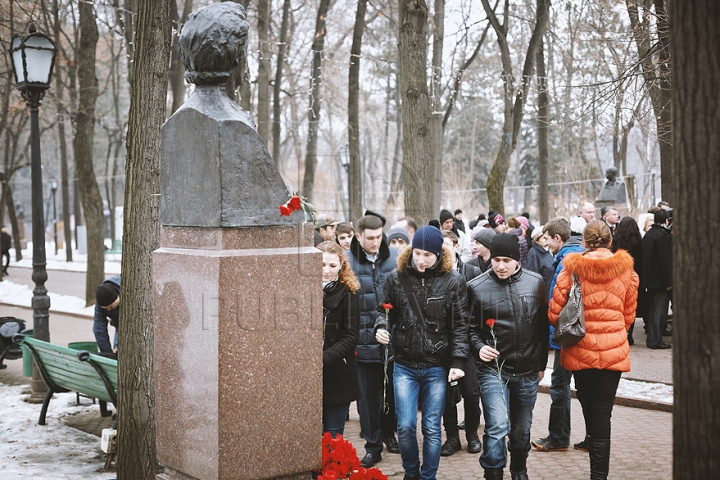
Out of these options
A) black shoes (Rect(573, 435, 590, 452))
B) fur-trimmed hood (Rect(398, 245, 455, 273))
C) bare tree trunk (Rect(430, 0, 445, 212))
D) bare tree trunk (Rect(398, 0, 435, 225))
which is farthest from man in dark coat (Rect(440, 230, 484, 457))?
bare tree trunk (Rect(430, 0, 445, 212))

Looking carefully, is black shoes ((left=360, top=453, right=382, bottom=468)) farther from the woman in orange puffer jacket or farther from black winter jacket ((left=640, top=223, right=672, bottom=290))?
black winter jacket ((left=640, top=223, right=672, bottom=290))

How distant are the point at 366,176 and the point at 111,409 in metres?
48.1

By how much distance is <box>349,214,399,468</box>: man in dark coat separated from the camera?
6.94 meters

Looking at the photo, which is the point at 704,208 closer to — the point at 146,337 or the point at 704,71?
the point at 704,71

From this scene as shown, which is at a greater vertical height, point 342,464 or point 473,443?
point 342,464

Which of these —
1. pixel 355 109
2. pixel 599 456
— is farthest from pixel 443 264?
pixel 355 109

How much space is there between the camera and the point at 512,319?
571 centimetres

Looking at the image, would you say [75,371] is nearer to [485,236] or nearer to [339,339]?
[339,339]

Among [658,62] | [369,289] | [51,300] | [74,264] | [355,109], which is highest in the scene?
[355,109]

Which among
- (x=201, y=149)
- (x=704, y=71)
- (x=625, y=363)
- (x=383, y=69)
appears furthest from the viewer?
(x=383, y=69)

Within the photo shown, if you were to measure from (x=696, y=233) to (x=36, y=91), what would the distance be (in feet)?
31.5

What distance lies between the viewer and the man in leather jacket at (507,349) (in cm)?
563

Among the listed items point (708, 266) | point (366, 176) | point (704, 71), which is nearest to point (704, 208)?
point (708, 266)

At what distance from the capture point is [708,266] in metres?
3.05
